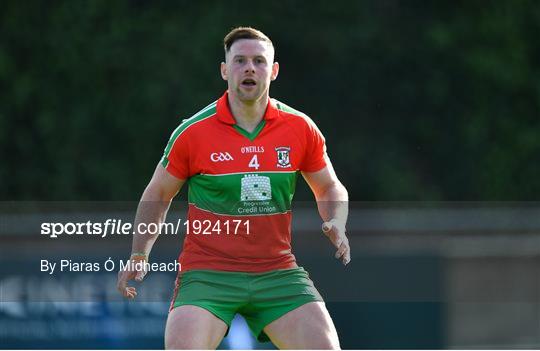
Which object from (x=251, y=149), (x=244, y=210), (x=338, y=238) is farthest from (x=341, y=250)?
(x=251, y=149)

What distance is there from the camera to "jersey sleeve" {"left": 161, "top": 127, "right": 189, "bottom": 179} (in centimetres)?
546

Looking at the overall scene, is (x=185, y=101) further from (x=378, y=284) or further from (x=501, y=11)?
(x=378, y=284)

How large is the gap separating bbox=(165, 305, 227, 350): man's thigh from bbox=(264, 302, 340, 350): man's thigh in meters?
0.24

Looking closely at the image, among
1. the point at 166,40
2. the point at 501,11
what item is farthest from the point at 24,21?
the point at 501,11

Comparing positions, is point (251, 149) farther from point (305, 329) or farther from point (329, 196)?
point (305, 329)

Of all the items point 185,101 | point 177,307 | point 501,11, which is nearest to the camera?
point 177,307

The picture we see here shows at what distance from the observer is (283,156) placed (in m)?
5.51

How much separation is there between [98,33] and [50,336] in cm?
861

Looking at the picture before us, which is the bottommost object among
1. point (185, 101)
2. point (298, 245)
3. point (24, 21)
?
point (298, 245)

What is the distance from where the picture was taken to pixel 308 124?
5617mm

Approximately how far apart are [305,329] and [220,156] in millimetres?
828

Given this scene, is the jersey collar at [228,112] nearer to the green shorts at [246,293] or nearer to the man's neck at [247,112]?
the man's neck at [247,112]

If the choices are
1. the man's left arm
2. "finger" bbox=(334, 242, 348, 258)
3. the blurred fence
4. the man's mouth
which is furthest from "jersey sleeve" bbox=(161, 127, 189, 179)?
the blurred fence

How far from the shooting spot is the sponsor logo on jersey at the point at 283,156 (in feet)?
18.0
